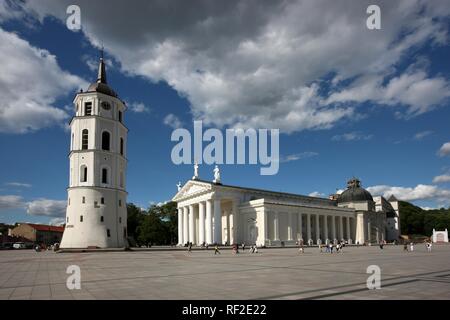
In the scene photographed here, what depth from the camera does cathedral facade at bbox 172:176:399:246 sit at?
258 ft

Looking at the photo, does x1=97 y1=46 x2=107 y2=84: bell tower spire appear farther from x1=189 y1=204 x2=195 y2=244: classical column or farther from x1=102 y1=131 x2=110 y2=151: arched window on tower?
x1=189 y1=204 x2=195 y2=244: classical column

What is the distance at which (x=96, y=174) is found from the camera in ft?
172

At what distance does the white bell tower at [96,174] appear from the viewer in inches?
2008

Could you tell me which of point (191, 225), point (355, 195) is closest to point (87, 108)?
point (191, 225)

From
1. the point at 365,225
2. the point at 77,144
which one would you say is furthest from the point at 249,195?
the point at 77,144

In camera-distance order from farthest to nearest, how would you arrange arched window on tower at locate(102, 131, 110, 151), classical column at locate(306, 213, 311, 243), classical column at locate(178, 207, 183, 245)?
classical column at locate(178, 207, 183, 245) → classical column at locate(306, 213, 311, 243) → arched window on tower at locate(102, 131, 110, 151)

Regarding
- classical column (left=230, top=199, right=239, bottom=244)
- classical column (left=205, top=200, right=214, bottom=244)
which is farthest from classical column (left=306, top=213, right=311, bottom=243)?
classical column (left=205, top=200, right=214, bottom=244)

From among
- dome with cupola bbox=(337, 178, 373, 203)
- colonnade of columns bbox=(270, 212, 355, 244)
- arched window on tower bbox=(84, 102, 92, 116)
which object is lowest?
colonnade of columns bbox=(270, 212, 355, 244)

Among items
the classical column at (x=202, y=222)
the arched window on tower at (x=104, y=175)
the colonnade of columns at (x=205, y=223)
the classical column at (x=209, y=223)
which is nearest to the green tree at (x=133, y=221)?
→ the colonnade of columns at (x=205, y=223)

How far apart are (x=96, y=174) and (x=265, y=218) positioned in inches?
1432

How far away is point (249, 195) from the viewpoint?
86.8 metres

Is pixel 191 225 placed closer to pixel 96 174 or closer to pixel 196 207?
pixel 196 207
